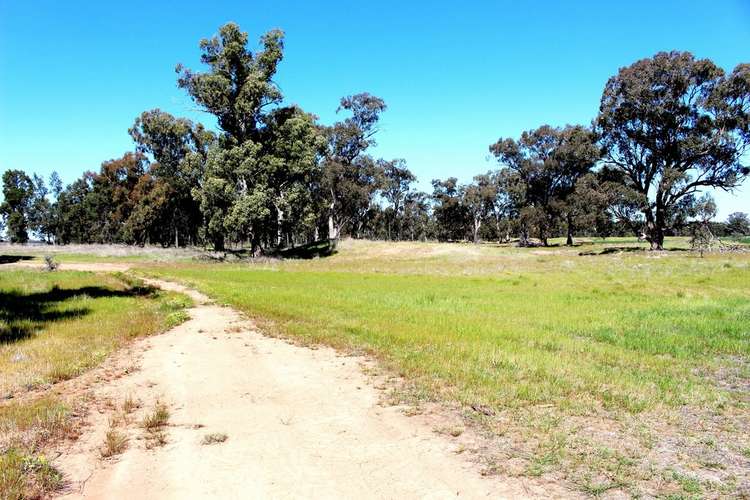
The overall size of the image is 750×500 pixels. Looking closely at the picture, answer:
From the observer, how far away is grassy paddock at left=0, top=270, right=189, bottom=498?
18.6 feet

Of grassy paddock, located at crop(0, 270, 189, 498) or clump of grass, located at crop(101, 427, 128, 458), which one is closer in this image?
grassy paddock, located at crop(0, 270, 189, 498)

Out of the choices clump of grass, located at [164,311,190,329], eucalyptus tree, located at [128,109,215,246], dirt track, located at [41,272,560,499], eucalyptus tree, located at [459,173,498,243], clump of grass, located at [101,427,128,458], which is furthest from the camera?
eucalyptus tree, located at [459,173,498,243]

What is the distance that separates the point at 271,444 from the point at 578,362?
6.86m

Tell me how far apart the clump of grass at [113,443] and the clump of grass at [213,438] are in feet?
3.33

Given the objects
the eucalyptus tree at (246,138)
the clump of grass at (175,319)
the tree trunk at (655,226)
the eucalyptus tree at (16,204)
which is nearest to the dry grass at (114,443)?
the clump of grass at (175,319)

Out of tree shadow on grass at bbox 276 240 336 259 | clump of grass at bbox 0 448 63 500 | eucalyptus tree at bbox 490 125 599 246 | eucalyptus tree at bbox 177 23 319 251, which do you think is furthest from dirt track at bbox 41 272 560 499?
eucalyptus tree at bbox 490 125 599 246

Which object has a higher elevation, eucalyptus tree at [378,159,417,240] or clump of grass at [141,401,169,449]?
eucalyptus tree at [378,159,417,240]

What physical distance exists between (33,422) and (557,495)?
23.8ft

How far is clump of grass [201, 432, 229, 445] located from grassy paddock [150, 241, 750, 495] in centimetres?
319

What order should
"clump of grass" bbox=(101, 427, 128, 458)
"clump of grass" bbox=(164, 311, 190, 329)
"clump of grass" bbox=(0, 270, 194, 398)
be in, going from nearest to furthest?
"clump of grass" bbox=(101, 427, 128, 458)
"clump of grass" bbox=(0, 270, 194, 398)
"clump of grass" bbox=(164, 311, 190, 329)

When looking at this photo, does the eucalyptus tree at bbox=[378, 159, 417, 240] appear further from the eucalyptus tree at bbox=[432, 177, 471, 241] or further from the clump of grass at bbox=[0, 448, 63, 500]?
the clump of grass at bbox=[0, 448, 63, 500]

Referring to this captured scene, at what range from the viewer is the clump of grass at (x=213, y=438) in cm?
649

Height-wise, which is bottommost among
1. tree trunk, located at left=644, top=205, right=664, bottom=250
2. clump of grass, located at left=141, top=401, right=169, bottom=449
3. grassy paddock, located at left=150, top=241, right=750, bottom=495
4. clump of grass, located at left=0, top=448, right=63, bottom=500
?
grassy paddock, located at left=150, top=241, right=750, bottom=495

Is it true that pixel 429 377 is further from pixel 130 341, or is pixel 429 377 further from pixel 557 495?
pixel 130 341
